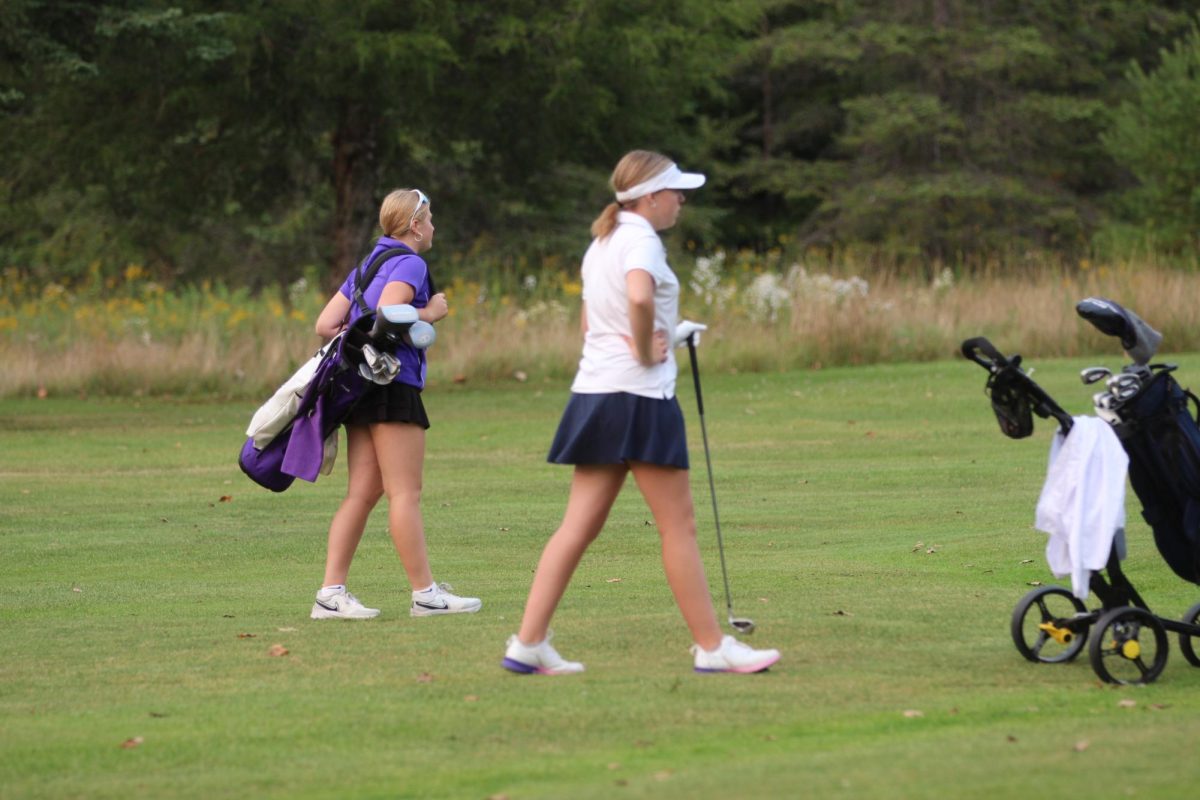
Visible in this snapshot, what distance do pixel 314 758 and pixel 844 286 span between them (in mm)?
22118

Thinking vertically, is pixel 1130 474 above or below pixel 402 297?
below

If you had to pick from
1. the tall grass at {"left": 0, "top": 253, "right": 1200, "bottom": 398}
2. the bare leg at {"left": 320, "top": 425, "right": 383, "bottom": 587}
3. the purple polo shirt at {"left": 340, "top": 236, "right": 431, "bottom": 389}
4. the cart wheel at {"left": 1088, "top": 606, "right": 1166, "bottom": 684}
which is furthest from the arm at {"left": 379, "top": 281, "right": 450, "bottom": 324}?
the tall grass at {"left": 0, "top": 253, "right": 1200, "bottom": 398}

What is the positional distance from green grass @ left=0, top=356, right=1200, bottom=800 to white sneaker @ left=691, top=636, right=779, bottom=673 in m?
0.08

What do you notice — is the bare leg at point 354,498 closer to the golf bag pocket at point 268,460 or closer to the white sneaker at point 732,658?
the golf bag pocket at point 268,460

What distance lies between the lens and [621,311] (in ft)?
22.1

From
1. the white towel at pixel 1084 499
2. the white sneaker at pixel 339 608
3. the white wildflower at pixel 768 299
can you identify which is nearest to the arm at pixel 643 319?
the white towel at pixel 1084 499

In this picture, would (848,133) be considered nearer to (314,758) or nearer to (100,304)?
(100,304)

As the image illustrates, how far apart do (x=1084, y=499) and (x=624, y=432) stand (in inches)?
63.4

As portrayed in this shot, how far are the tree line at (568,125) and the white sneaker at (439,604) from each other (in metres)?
Answer: 13.3

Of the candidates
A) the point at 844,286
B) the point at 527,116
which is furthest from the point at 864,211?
the point at 844,286

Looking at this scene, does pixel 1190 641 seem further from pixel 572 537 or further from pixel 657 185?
pixel 657 185

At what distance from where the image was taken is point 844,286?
27.2 meters

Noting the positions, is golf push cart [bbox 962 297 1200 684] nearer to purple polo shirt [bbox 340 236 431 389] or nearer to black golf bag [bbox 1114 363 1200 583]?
black golf bag [bbox 1114 363 1200 583]

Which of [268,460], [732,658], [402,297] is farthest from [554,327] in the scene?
[732,658]
